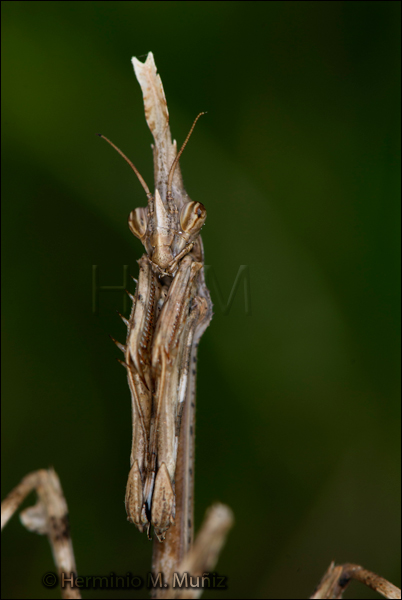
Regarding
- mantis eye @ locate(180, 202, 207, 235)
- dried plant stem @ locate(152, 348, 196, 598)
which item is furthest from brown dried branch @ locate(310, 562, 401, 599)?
mantis eye @ locate(180, 202, 207, 235)

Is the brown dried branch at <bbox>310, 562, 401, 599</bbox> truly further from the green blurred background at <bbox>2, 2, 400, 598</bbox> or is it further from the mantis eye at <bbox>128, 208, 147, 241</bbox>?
the mantis eye at <bbox>128, 208, 147, 241</bbox>

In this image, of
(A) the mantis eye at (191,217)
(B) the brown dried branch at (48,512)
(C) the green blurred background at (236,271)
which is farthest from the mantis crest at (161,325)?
(C) the green blurred background at (236,271)

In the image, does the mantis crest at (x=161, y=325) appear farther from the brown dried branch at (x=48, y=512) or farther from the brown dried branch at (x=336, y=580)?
the brown dried branch at (x=336, y=580)

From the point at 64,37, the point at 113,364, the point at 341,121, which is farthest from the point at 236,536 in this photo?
the point at 64,37

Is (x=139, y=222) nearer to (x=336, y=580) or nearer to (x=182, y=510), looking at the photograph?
(x=182, y=510)

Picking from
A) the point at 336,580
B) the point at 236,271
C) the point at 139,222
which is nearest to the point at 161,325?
the point at 139,222

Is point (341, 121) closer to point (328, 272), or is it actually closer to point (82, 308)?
point (328, 272)
